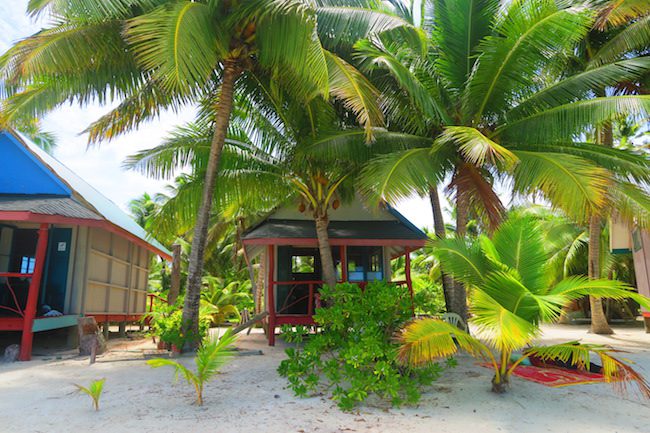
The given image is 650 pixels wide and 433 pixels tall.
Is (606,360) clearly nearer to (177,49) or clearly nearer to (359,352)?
(359,352)

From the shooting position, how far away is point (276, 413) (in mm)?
5367

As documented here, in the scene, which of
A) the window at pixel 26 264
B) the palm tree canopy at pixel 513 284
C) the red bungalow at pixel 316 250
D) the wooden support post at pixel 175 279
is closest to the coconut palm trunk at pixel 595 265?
the red bungalow at pixel 316 250

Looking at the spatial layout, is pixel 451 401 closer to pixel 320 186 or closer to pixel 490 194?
pixel 490 194

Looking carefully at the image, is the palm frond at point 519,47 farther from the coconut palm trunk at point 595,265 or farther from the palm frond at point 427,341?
the coconut palm trunk at point 595,265

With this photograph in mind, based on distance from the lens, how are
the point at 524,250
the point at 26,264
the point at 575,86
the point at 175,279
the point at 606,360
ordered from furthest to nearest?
the point at 175,279 < the point at 26,264 < the point at 575,86 < the point at 524,250 < the point at 606,360

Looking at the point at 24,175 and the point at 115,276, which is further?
the point at 115,276

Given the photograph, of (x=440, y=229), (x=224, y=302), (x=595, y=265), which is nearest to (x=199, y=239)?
(x=440, y=229)

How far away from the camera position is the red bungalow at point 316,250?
431 inches

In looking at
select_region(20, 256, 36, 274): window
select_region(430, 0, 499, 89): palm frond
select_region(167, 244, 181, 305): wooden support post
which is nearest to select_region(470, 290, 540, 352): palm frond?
select_region(430, 0, 499, 89): palm frond

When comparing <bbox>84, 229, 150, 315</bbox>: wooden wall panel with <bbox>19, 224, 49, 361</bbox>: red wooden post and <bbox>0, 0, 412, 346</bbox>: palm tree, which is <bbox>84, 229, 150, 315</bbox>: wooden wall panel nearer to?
<bbox>19, 224, 49, 361</bbox>: red wooden post

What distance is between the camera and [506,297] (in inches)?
228

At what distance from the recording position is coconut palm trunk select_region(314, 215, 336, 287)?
9977mm

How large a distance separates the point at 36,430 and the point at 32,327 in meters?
4.56

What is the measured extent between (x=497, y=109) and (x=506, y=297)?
5.30 meters
